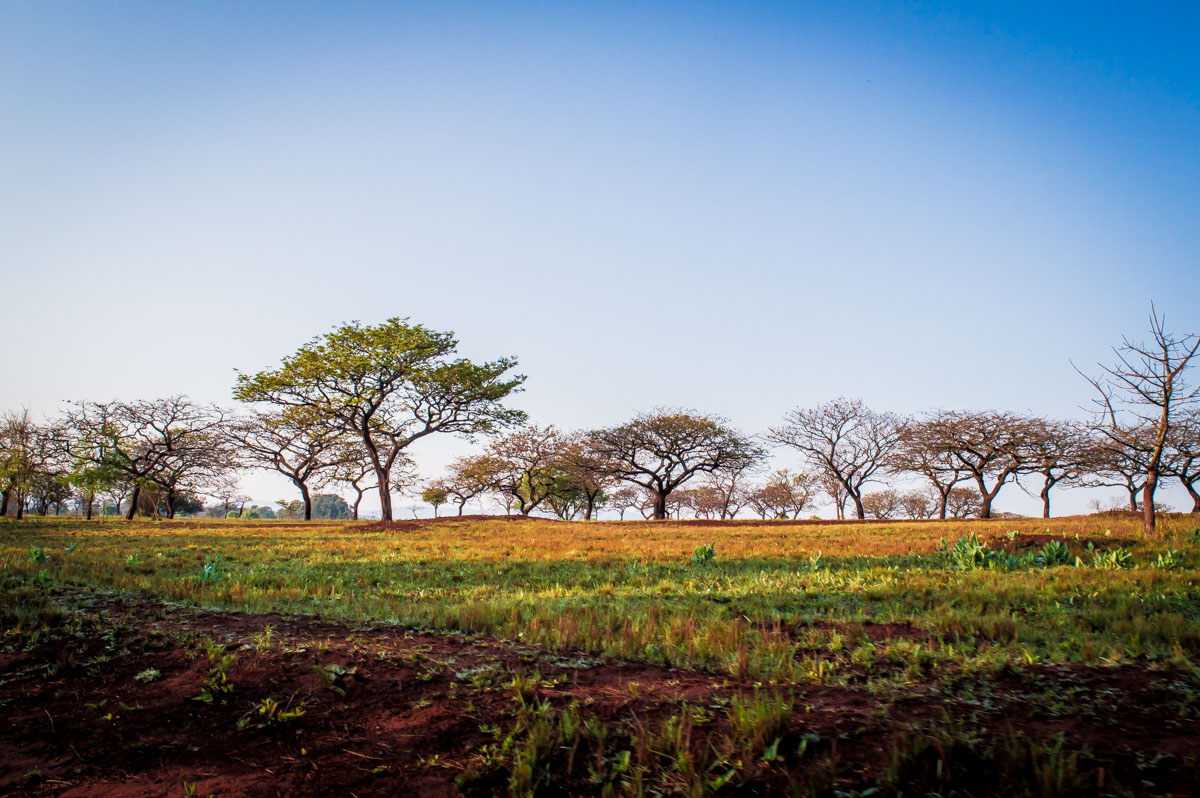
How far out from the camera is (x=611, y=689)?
3920 mm

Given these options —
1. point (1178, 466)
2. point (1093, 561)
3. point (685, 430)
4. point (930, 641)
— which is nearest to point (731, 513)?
point (685, 430)

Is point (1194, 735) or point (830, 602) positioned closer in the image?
point (1194, 735)

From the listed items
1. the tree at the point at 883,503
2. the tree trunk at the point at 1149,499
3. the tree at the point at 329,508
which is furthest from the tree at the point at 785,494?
the tree at the point at 329,508

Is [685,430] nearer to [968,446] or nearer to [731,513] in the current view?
[968,446]

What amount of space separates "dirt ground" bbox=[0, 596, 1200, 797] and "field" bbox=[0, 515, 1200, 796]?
2cm

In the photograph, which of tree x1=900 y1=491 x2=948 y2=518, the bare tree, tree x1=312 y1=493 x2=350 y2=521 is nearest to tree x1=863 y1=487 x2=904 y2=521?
tree x1=900 y1=491 x2=948 y2=518

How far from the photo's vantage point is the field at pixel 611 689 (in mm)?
2799

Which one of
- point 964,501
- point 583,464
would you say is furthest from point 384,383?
point 964,501

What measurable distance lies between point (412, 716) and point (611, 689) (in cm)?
138

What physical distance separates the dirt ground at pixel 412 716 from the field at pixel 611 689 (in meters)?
0.02

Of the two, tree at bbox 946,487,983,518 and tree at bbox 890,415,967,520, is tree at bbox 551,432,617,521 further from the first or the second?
tree at bbox 946,487,983,518

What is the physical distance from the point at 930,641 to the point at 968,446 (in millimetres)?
42422

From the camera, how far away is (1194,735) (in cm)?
291

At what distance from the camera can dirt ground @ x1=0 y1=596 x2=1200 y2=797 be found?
2.80 meters
